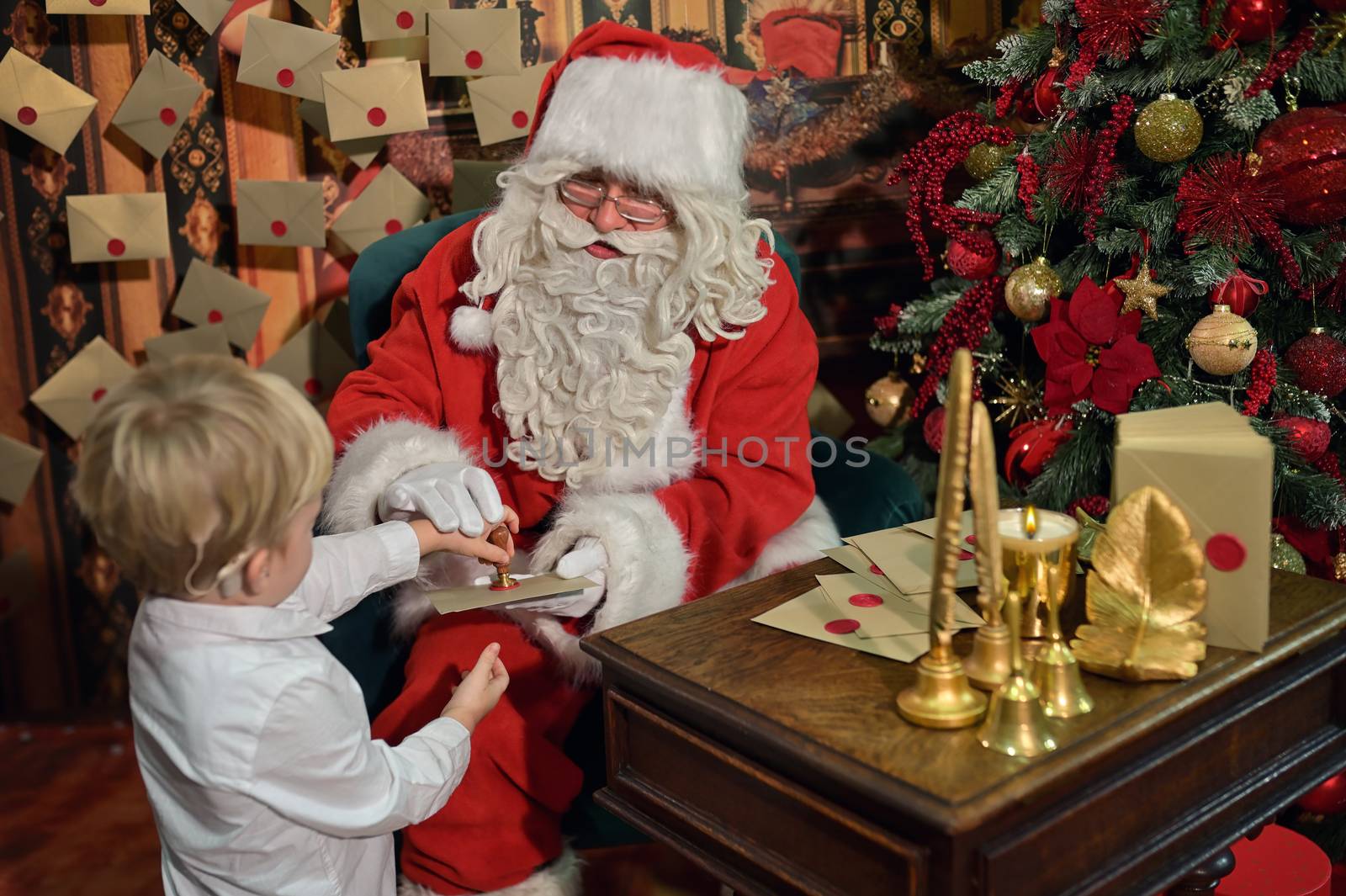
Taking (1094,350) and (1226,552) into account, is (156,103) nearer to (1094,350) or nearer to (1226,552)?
(1094,350)

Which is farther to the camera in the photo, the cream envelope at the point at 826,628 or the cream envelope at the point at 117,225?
the cream envelope at the point at 117,225

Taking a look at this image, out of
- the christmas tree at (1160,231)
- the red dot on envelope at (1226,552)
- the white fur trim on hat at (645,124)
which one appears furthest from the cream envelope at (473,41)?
the red dot on envelope at (1226,552)

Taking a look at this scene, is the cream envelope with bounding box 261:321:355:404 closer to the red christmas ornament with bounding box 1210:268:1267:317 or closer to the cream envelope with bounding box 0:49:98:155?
the cream envelope with bounding box 0:49:98:155

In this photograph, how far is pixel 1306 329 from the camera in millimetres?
2154

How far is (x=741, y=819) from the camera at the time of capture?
1.37m

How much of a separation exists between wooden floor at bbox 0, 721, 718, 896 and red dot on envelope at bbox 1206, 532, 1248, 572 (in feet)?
4.73

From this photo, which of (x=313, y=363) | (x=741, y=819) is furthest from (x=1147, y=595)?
(x=313, y=363)

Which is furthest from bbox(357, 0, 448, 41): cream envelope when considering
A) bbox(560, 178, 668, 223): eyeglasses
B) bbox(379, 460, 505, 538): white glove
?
bbox(379, 460, 505, 538): white glove

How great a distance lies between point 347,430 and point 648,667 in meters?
1.10

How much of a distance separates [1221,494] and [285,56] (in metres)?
2.50

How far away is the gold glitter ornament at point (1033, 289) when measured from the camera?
2359 mm

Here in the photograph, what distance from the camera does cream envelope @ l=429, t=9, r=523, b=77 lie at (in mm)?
2928

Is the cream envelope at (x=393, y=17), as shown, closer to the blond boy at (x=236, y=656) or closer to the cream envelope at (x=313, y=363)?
the cream envelope at (x=313, y=363)

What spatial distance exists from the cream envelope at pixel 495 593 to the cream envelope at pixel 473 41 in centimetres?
165
